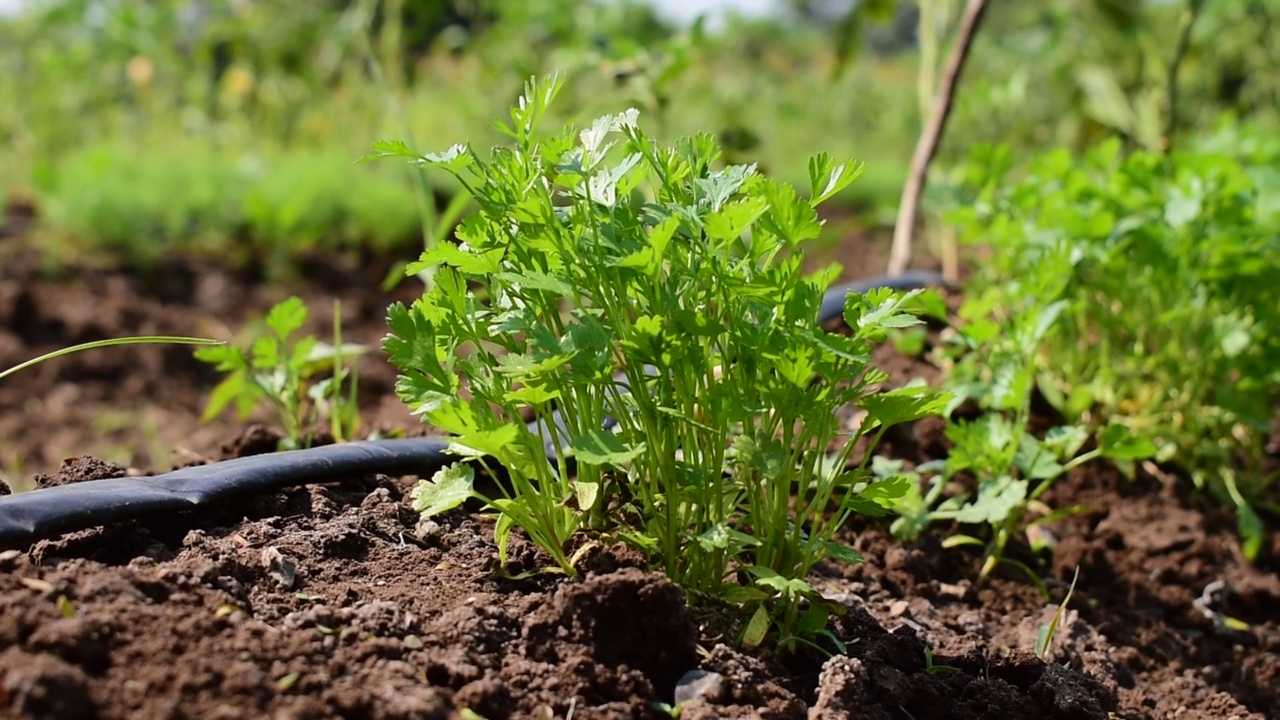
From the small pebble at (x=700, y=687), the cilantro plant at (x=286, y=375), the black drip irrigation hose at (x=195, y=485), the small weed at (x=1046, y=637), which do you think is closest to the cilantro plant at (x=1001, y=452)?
the small weed at (x=1046, y=637)

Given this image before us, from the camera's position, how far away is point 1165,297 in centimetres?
269

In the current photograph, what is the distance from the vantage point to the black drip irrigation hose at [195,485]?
58.2 inches

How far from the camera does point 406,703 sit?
123cm

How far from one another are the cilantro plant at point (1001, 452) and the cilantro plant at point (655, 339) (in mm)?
561

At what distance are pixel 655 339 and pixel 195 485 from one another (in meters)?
0.71

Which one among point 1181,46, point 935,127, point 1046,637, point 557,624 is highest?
point 1181,46

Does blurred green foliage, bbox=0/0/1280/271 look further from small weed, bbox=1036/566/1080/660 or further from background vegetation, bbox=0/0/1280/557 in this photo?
small weed, bbox=1036/566/1080/660

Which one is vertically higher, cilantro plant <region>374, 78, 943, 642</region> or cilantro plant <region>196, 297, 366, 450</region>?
cilantro plant <region>374, 78, 943, 642</region>

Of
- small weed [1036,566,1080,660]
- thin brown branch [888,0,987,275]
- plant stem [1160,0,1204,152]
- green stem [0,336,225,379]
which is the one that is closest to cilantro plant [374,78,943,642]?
green stem [0,336,225,379]

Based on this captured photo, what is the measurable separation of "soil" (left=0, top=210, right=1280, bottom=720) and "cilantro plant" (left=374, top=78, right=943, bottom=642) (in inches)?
4.8

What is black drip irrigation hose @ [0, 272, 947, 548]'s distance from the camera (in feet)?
4.85

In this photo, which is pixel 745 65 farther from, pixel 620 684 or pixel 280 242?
pixel 620 684

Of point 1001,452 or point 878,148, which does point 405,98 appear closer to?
point 878,148

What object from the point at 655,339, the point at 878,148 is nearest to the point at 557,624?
the point at 655,339
